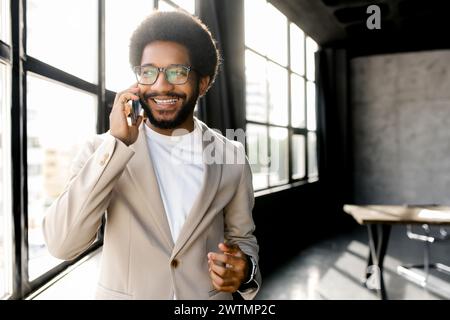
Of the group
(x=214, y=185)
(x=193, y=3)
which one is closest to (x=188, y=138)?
(x=214, y=185)

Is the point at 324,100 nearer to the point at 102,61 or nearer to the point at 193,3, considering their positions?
the point at 193,3

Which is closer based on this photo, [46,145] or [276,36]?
[46,145]

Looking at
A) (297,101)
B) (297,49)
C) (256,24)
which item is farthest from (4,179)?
(297,49)

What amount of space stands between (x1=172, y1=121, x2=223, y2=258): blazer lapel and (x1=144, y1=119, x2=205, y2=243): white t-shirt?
1.4 inches

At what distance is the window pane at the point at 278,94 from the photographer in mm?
5883

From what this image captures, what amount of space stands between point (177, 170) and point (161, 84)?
0.79ft

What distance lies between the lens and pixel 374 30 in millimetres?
8016

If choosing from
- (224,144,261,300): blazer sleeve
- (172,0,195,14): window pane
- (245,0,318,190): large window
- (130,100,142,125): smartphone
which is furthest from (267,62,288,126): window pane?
(130,100,142,125): smartphone

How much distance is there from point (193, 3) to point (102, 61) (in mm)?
1604

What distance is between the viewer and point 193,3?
3.60m

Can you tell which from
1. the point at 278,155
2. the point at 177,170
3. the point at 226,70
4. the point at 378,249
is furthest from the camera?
the point at 278,155

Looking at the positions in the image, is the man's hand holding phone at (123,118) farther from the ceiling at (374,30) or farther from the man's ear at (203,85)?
the ceiling at (374,30)

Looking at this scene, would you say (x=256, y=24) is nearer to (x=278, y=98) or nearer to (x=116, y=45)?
(x=278, y=98)

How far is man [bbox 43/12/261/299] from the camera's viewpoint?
0.88m
